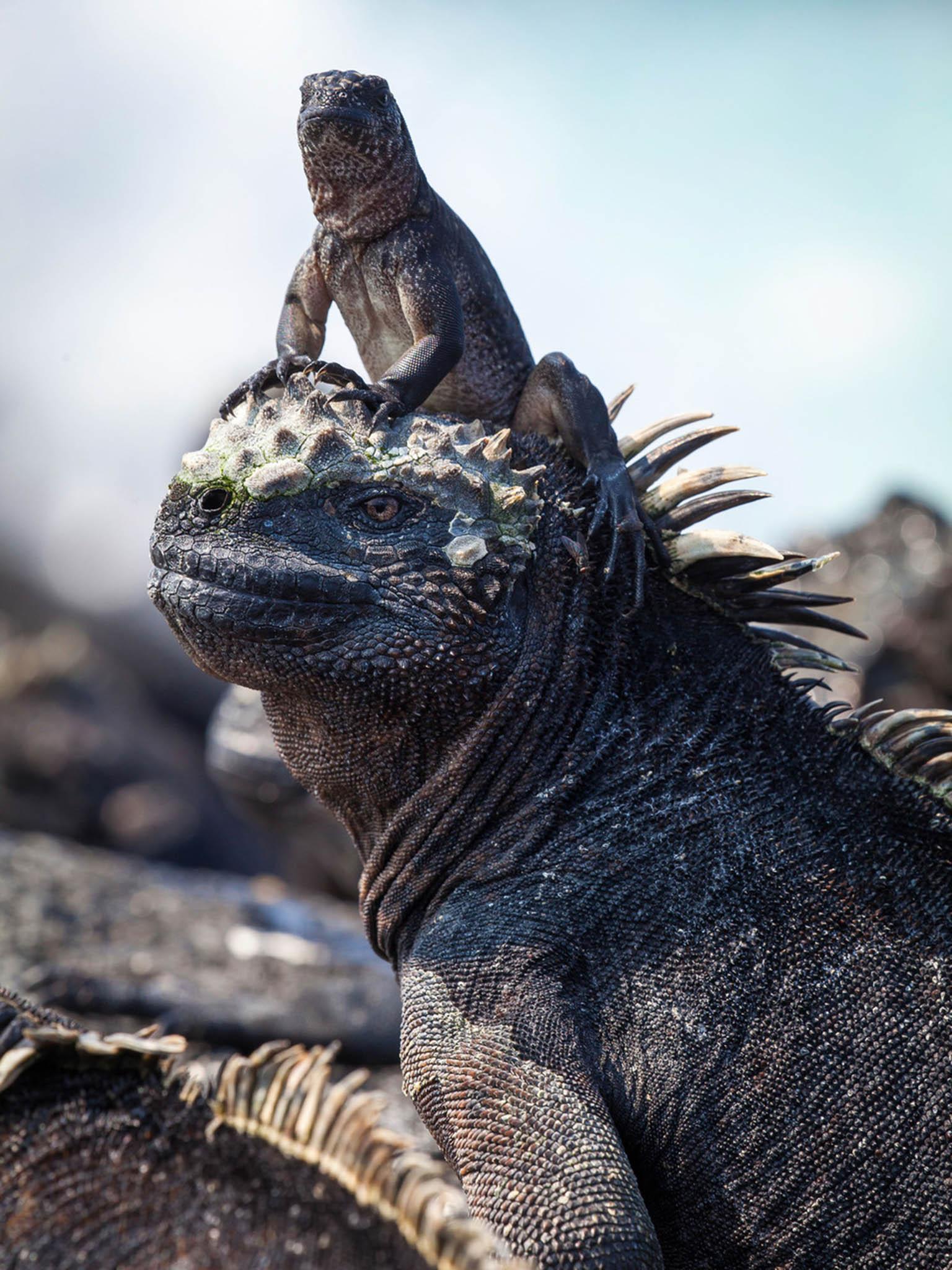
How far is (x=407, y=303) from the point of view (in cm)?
301

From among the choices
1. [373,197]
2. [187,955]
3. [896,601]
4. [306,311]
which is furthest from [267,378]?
[896,601]

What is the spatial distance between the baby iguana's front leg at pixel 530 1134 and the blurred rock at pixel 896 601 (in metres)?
6.54

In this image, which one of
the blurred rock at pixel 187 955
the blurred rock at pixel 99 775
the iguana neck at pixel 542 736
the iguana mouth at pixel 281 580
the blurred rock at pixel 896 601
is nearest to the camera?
the iguana mouth at pixel 281 580

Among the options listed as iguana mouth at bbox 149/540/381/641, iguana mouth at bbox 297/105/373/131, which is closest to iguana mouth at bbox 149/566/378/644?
iguana mouth at bbox 149/540/381/641

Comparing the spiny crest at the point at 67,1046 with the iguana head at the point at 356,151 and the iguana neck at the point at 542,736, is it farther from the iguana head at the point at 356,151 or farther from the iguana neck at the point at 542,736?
the iguana head at the point at 356,151

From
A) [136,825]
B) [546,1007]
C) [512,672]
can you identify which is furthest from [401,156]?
[136,825]

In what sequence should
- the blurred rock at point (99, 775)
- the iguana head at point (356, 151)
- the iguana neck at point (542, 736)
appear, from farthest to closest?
the blurred rock at point (99, 775)
the iguana head at point (356, 151)
the iguana neck at point (542, 736)

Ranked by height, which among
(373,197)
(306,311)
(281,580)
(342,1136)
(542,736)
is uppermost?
(373,197)

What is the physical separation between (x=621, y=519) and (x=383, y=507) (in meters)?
0.57

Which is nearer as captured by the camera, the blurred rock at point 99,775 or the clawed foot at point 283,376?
the clawed foot at point 283,376

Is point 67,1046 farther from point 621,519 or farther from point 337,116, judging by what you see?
point 337,116

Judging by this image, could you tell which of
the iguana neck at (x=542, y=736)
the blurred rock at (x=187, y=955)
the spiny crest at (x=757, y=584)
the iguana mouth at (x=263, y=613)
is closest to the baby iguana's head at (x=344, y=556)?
the iguana mouth at (x=263, y=613)

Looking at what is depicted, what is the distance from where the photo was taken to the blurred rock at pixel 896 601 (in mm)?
9375

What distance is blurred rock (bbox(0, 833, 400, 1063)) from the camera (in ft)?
16.8
